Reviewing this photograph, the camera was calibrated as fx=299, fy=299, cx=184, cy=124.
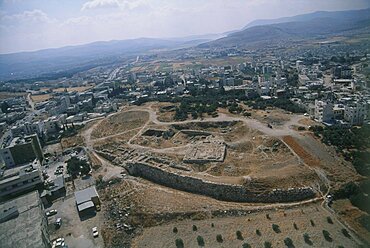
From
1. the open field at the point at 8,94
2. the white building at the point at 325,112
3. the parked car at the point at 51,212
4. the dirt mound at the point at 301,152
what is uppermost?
the white building at the point at 325,112

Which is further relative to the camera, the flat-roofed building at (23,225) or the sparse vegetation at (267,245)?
the sparse vegetation at (267,245)

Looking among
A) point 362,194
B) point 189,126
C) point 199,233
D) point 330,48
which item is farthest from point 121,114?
point 330,48

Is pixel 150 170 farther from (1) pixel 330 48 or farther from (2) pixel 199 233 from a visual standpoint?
(1) pixel 330 48

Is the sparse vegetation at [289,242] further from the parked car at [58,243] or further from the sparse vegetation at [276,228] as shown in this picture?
the parked car at [58,243]

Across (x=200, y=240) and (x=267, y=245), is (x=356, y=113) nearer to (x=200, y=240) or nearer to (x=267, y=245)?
(x=267, y=245)

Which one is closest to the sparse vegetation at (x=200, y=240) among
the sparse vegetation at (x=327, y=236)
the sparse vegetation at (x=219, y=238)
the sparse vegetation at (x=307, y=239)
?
the sparse vegetation at (x=219, y=238)

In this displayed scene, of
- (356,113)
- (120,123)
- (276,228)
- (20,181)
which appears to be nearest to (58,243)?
(20,181)
